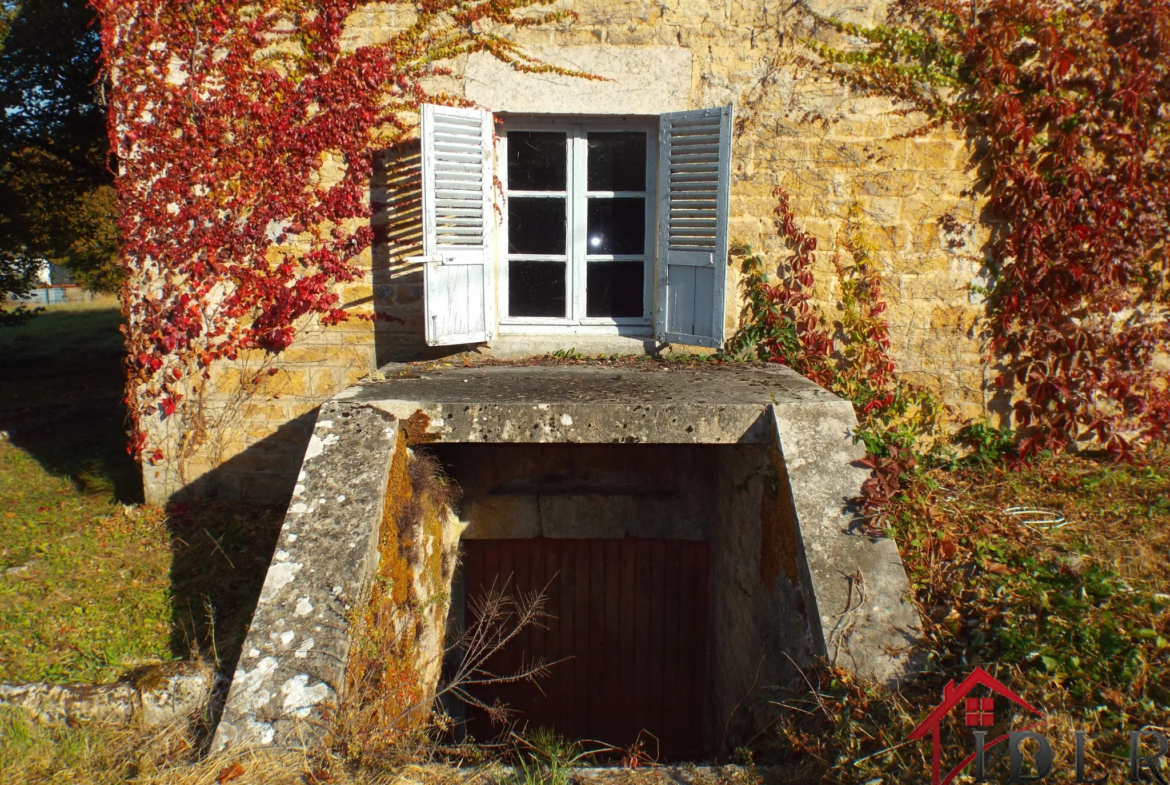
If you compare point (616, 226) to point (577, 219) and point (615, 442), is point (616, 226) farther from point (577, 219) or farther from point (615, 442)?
point (615, 442)

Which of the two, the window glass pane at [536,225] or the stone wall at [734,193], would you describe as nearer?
the stone wall at [734,193]

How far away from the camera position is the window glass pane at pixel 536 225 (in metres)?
4.98

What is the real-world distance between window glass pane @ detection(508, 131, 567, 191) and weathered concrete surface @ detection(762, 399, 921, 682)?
2180 millimetres

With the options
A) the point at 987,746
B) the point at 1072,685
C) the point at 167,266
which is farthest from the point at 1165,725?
the point at 167,266

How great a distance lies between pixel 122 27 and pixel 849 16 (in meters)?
4.24

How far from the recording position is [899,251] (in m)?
4.88

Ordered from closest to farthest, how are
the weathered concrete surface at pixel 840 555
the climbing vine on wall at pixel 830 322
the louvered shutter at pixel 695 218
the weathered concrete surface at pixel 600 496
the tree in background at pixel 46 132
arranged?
the weathered concrete surface at pixel 840 555 → the louvered shutter at pixel 695 218 → the weathered concrete surface at pixel 600 496 → the climbing vine on wall at pixel 830 322 → the tree in background at pixel 46 132

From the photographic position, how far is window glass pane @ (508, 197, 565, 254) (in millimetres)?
4980

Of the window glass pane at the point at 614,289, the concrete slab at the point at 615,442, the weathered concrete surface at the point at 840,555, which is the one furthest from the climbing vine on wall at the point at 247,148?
the weathered concrete surface at the point at 840,555

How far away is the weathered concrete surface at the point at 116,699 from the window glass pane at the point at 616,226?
10.6 ft

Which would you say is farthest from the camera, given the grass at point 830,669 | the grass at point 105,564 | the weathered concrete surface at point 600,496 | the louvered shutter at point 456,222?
the weathered concrete surface at point 600,496

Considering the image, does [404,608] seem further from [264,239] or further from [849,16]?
[849,16]

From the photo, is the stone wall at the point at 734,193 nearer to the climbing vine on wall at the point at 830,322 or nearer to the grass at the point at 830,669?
the climbing vine on wall at the point at 830,322

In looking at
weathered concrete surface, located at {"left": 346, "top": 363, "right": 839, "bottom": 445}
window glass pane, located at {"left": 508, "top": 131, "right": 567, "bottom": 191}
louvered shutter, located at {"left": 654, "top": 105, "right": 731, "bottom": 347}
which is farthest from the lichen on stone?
window glass pane, located at {"left": 508, "top": 131, "right": 567, "bottom": 191}
